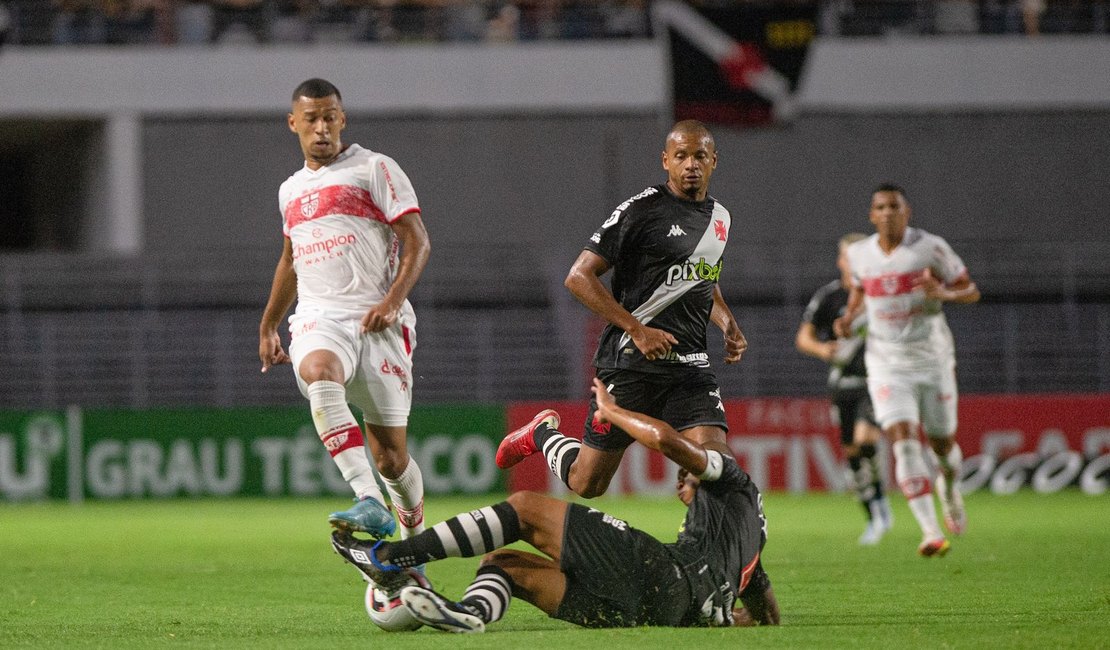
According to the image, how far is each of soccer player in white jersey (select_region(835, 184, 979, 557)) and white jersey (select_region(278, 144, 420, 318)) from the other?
4.39 meters

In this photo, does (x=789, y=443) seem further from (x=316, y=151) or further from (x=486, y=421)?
(x=316, y=151)

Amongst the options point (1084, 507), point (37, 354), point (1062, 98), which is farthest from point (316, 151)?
point (1062, 98)

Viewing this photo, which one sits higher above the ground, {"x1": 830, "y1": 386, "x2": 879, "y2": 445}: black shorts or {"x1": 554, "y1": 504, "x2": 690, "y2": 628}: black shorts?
{"x1": 554, "y1": 504, "x2": 690, "y2": 628}: black shorts

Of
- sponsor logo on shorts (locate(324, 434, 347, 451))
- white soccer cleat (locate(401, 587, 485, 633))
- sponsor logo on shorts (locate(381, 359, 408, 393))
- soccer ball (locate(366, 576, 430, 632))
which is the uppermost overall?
sponsor logo on shorts (locate(381, 359, 408, 393))

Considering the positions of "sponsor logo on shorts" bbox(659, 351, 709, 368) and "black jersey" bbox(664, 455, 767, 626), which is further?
"sponsor logo on shorts" bbox(659, 351, 709, 368)

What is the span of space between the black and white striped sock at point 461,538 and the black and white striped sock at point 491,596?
12 cm

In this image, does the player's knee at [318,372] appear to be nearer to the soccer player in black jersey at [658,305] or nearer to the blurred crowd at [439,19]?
the soccer player in black jersey at [658,305]

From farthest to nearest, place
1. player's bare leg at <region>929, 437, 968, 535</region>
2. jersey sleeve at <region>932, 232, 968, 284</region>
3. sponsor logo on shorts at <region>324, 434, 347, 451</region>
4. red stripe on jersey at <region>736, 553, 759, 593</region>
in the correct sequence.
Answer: player's bare leg at <region>929, 437, 968, 535</region> → jersey sleeve at <region>932, 232, 968, 284</region> → sponsor logo on shorts at <region>324, 434, 347, 451</region> → red stripe on jersey at <region>736, 553, 759, 593</region>

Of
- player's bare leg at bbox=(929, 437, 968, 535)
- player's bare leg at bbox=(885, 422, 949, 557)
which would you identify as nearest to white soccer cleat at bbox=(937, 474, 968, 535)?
player's bare leg at bbox=(929, 437, 968, 535)

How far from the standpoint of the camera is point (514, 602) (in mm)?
8102

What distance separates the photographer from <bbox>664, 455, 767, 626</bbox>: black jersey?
6469 mm

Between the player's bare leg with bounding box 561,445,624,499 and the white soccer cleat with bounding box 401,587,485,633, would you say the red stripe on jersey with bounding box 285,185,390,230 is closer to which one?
the player's bare leg with bounding box 561,445,624,499

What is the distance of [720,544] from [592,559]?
1.79ft

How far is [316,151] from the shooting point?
7.98 metres
